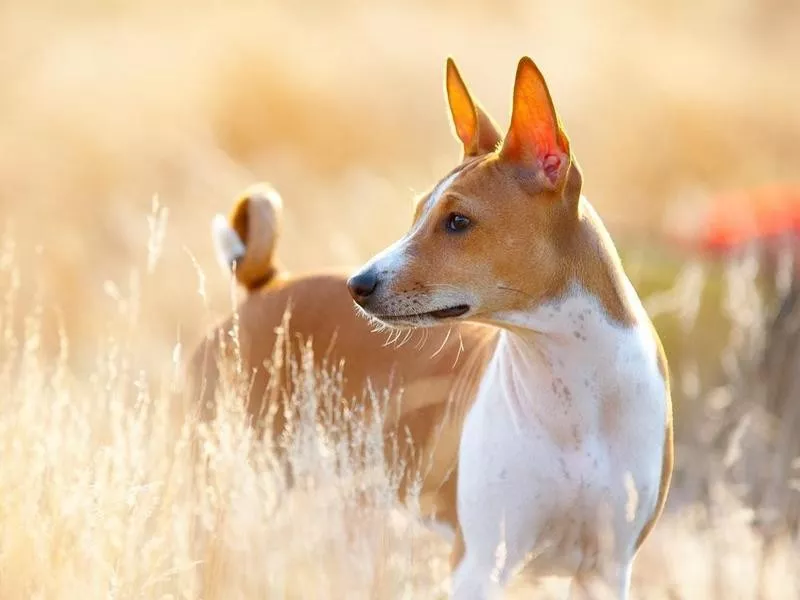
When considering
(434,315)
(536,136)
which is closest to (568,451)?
(434,315)

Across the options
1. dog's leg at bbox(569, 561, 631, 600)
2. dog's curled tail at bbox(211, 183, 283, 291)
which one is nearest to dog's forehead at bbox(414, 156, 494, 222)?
dog's leg at bbox(569, 561, 631, 600)

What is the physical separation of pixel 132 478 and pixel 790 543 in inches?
87.5

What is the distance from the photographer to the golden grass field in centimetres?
355

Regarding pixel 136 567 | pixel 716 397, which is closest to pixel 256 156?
pixel 716 397

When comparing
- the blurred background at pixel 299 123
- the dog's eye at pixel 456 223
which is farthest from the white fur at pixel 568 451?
the blurred background at pixel 299 123

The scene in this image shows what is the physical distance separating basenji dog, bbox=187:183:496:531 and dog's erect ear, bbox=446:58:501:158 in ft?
1.88

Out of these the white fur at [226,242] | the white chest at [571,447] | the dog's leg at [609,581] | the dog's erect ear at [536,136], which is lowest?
the dog's leg at [609,581]

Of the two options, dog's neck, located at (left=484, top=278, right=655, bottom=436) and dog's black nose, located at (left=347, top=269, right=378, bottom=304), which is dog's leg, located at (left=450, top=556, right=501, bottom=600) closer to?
dog's neck, located at (left=484, top=278, right=655, bottom=436)

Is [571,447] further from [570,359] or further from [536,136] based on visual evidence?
[536,136]

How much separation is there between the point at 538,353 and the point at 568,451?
271 mm

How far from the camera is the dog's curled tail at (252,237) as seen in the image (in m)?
4.92

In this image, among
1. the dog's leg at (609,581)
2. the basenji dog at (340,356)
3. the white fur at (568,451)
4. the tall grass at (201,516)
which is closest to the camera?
the tall grass at (201,516)

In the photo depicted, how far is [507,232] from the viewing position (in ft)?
11.7

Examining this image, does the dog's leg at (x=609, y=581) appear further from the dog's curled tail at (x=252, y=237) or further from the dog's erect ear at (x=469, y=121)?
the dog's curled tail at (x=252, y=237)
